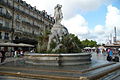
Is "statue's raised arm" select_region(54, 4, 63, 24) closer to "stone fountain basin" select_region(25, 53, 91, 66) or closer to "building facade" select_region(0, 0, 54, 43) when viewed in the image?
"stone fountain basin" select_region(25, 53, 91, 66)

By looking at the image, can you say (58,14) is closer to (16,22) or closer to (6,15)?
(6,15)

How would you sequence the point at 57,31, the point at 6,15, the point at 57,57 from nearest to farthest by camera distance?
the point at 57,57 → the point at 57,31 → the point at 6,15

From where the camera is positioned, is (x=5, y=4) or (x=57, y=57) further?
(x=5, y=4)

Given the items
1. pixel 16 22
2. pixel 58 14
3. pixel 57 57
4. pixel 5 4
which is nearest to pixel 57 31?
pixel 58 14

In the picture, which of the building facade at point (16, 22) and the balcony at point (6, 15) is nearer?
the balcony at point (6, 15)

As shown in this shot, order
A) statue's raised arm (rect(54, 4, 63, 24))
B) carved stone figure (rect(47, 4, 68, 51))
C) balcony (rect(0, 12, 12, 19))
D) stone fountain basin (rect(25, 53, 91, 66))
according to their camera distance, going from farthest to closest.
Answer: balcony (rect(0, 12, 12, 19)), statue's raised arm (rect(54, 4, 63, 24)), carved stone figure (rect(47, 4, 68, 51)), stone fountain basin (rect(25, 53, 91, 66))

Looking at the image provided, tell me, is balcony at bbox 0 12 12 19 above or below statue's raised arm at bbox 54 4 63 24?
above

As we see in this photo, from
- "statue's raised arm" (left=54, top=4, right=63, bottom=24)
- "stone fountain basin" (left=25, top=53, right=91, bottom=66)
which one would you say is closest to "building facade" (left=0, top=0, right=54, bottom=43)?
"statue's raised arm" (left=54, top=4, right=63, bottom=24)

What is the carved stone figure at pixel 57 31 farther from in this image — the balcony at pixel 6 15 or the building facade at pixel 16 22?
the balcony at pixel 6 15

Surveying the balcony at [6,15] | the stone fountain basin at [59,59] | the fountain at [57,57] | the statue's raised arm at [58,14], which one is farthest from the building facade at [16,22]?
the stone fountain basin at [59,59]

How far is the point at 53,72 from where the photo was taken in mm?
7422

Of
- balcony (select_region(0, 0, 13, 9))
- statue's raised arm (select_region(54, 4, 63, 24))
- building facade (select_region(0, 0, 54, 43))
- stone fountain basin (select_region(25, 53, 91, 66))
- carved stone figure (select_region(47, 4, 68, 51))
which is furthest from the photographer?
building facade (select_region(0, 0, 54, 43))

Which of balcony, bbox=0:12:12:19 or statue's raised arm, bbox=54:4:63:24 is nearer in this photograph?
statue's raised arm, bbox=54:4:63:24

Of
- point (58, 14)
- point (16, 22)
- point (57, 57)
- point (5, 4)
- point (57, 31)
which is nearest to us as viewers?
point (57, 57)
